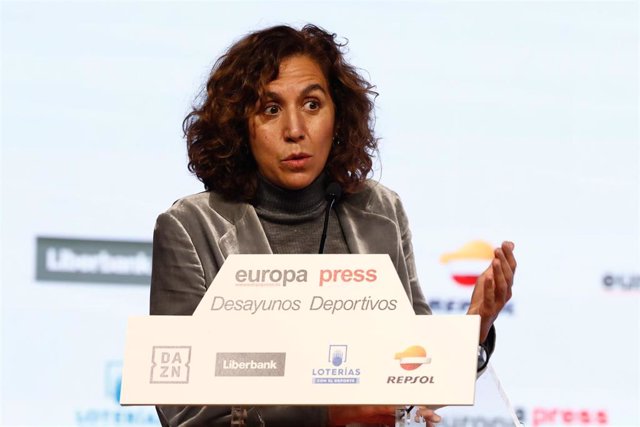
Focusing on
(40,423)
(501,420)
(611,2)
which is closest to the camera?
(501,420)

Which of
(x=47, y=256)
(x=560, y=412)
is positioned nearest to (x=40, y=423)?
(x=47, y=256)

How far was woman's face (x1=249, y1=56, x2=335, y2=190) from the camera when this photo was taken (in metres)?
2.48

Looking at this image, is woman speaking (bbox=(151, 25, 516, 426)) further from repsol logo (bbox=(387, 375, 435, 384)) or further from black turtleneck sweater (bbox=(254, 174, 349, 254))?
repsol logo (bbox=(387, 375, 435, 384))

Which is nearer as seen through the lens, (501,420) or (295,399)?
(295,399)

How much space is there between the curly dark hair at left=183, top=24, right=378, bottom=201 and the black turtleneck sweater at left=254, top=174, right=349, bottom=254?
0.04 meters

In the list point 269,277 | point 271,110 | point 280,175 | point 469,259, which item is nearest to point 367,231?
point 280,175

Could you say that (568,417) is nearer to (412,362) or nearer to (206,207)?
(206,207)

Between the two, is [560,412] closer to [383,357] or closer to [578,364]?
[578,364]

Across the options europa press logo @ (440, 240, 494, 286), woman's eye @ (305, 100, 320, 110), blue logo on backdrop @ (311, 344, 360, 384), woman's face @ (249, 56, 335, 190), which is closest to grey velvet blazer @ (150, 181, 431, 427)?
woman's face @ (249, 56, 335, 190)

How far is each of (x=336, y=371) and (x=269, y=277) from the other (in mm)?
190

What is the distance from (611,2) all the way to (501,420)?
2504mm

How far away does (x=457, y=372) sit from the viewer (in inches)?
71.4

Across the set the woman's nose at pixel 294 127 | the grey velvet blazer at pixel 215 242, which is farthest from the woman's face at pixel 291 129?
the grey velvet blazer at pixel 215 242

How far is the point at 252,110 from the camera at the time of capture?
2.51m
